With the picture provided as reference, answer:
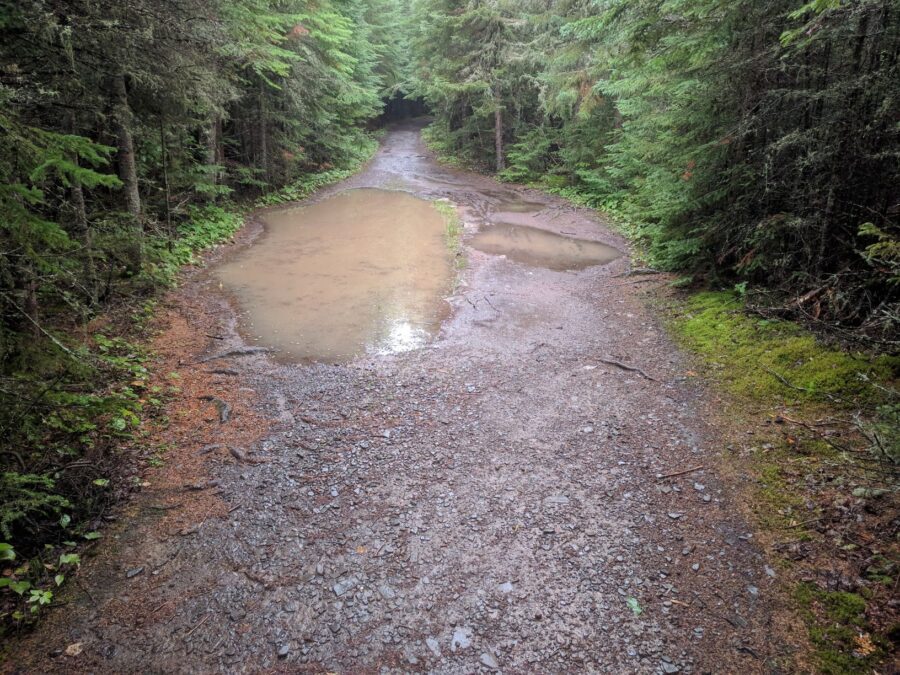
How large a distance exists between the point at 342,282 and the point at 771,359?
326 inches

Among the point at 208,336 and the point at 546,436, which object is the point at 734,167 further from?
the point at 208,336

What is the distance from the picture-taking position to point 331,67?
19.9 m

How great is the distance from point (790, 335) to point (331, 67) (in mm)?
20250

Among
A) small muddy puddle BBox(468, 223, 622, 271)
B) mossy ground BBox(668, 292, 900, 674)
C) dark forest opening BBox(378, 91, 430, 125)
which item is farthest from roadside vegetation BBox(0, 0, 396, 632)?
dark forest opening BBox(378, 91, 430, 125)

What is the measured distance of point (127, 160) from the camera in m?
9.00

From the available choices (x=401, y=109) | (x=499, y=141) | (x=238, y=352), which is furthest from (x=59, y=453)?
(x=401, y=109)

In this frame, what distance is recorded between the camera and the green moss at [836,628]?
2.94 m

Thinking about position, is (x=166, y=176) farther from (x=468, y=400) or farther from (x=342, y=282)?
(x=468, y=400)

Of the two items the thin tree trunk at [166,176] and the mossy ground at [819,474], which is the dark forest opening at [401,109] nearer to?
the thin tree trunk at [166,176]

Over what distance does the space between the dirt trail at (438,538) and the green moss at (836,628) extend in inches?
10.1

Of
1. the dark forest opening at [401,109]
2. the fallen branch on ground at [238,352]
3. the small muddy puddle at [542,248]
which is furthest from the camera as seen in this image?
the dark forest opening at [401,109]

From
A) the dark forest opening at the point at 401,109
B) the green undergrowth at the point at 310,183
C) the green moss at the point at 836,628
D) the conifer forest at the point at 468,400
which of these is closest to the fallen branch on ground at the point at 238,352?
the conifer forest at the point at 468,400

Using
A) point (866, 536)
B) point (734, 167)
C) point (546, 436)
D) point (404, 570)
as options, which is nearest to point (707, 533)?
point (866, 536)

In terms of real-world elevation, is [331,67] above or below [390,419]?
above
